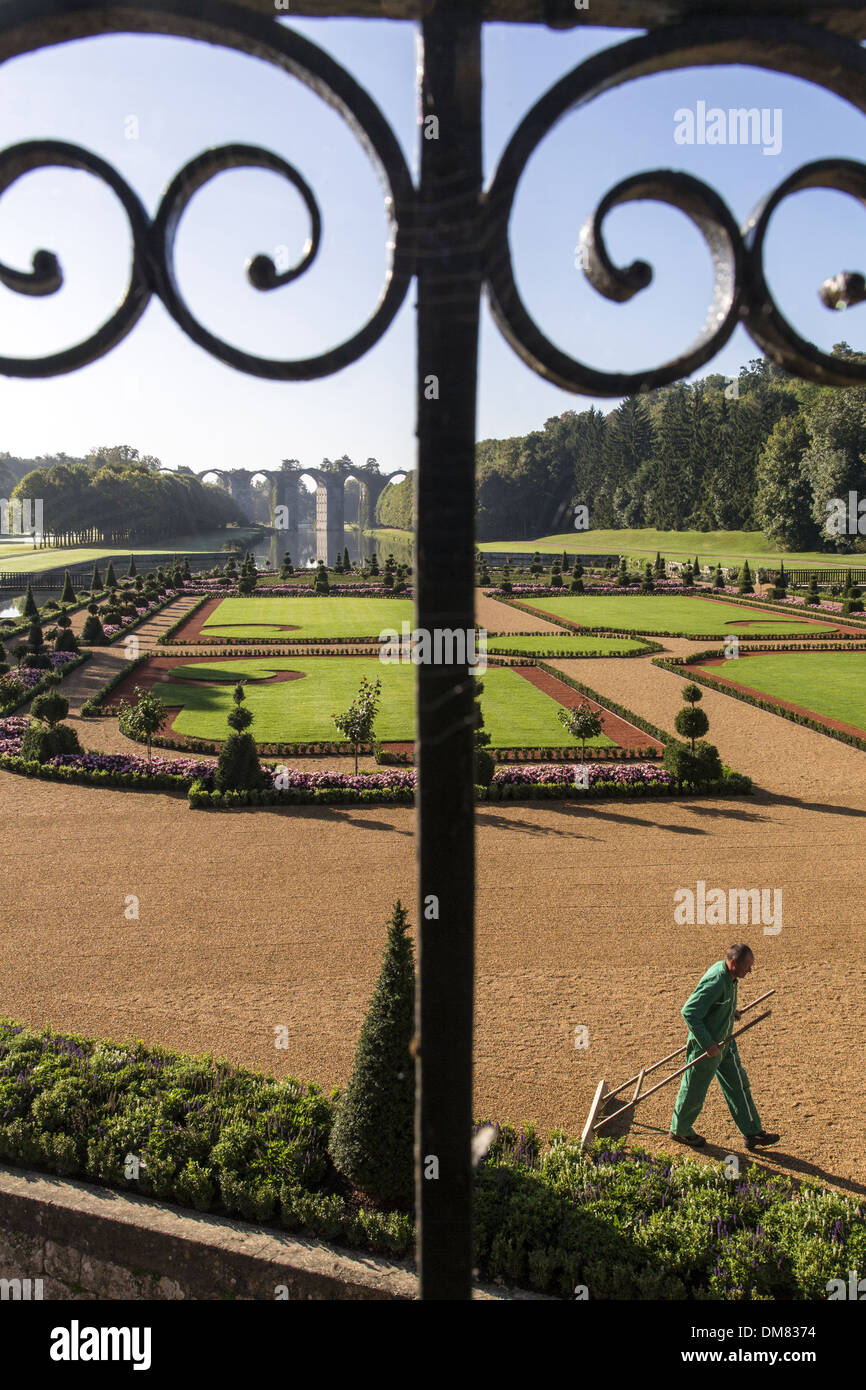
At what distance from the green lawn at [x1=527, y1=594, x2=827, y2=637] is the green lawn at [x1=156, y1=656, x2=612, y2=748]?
422 inches

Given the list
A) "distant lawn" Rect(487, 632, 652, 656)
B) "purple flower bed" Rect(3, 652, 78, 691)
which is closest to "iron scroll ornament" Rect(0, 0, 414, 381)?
"purple flower bed" Rect(3, 652, 78, 691)

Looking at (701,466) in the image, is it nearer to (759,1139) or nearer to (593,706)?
(593,706)

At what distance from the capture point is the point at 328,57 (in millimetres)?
1447

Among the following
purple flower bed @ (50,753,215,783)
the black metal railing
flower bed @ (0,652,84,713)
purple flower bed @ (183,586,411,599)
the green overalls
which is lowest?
the green overalls

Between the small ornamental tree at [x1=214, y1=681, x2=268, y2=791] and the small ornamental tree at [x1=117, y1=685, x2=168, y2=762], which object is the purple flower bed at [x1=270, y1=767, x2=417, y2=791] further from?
the small ornamental tree at [x1=117, y1=685, x2=168, y2=762]

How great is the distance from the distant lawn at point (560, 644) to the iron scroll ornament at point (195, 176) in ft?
82.9

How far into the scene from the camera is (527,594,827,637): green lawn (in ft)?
106

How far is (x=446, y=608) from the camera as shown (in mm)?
1507

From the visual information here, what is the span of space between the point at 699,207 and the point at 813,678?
76.6 feet

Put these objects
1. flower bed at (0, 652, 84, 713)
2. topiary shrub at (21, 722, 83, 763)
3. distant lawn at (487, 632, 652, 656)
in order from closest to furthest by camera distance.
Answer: topiary shrub at (21, 722, 83, 763)
flower bed at (0, 652, 84, 713)
distant lawn at (487, 632, 652, 656)

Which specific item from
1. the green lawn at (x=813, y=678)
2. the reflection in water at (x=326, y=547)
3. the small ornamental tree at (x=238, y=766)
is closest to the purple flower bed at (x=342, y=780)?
the small ornamental tree at (x=238, y=766)

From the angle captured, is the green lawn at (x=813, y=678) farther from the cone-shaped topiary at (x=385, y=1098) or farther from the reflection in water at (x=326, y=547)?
the reflection in water at (x=326, y=547)

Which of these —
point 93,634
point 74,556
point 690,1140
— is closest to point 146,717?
point 690,1140

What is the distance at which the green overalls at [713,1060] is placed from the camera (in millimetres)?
5809
